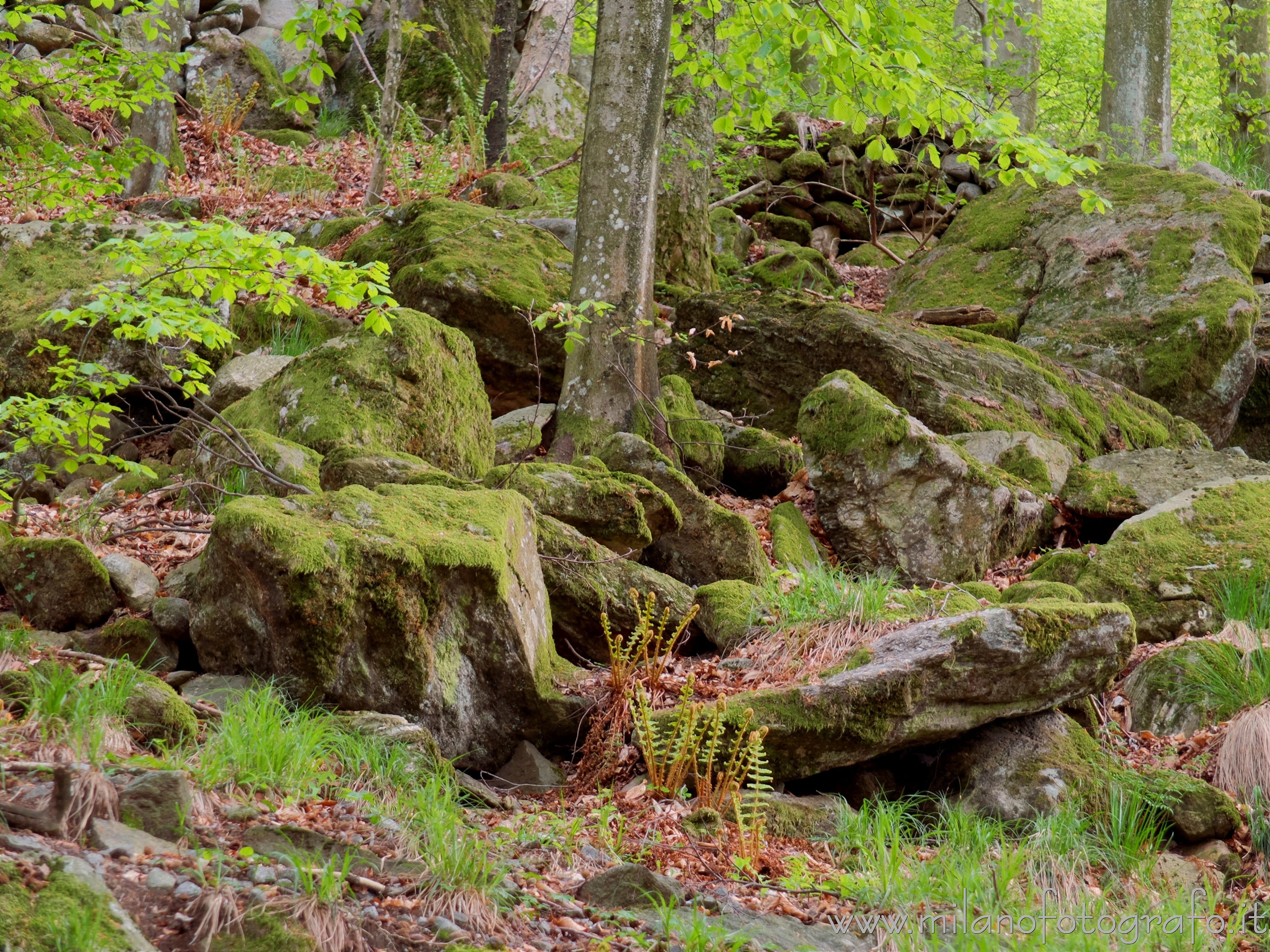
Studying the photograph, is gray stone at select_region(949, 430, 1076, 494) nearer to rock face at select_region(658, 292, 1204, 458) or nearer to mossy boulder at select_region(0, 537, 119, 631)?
rock face at select_region(658, 292, 1204, 458)

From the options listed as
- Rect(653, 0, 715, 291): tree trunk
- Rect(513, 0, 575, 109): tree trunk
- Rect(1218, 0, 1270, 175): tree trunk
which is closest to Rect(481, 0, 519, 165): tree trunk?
Rect(513, 0, 575, 109): tree trunk

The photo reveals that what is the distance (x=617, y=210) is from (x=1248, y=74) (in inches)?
567

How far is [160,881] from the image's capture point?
257 cm

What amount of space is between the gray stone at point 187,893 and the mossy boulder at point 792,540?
4.22 meters

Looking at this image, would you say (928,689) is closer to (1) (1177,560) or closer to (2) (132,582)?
(1) (1177,560)

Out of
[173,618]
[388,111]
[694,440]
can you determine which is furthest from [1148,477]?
[388,111]

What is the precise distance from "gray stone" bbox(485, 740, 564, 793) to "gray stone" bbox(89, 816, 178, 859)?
174 centimetres

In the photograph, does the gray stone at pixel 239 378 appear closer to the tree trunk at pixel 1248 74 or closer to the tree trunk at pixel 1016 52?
the tree trunk at pixel 1016 52

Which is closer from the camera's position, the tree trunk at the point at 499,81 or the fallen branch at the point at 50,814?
the fallen branch at the point at 50,814

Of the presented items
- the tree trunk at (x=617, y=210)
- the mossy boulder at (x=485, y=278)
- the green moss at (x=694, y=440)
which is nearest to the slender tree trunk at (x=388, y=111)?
the mossy boulder at (x=485, y=278)

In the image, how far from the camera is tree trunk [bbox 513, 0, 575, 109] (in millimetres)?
14414

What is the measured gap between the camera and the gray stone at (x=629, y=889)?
315cm

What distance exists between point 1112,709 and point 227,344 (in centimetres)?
649

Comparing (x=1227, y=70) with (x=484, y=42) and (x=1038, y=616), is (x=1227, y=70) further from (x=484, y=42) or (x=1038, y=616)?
(x=1038, y=616)
